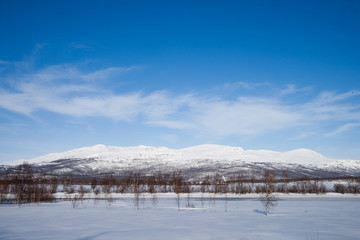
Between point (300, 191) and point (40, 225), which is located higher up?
point (40, 225)

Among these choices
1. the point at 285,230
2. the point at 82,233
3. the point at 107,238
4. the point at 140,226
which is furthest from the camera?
the point at 140,226

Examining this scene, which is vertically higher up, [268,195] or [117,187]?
[268,195]

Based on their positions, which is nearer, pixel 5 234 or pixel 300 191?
pixel 5 234

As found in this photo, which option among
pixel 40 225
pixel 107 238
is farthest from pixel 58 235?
pixel 40 225

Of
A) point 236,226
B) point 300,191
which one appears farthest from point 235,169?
point 236,226

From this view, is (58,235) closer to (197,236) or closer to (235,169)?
(197,236)

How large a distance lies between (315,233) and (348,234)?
1.64m

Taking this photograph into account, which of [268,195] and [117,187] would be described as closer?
[268,195]

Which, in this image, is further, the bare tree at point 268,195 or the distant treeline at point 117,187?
the distant treeline at point 117,187

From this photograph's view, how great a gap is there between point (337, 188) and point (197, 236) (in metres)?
66.2

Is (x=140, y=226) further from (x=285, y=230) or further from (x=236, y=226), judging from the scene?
(x=285, y=230)

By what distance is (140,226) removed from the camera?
16125mm

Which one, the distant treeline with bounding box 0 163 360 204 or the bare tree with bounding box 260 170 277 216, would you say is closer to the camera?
the bare tree with bounding box 260 170 277 216

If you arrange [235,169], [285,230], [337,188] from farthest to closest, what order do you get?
[235,169]
[337,188]
[285,230]
